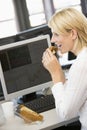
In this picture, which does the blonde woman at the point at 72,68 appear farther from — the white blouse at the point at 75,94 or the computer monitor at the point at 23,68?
the computer monitor at the point at 23,68

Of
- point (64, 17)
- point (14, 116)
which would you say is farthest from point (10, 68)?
point (64, 17)

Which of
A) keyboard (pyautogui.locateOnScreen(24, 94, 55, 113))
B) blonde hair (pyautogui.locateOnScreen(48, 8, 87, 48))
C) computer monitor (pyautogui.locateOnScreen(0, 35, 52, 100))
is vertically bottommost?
keyboard (pyautogui.locateOnScreen(24, 94, 55, 113))

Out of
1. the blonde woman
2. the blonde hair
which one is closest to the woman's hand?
the blonde woman

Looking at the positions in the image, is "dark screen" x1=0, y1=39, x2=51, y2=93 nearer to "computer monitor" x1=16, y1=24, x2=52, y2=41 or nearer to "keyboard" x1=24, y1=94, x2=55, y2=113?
"keyboard" x1=24, y1=94, x2=55, y2=113

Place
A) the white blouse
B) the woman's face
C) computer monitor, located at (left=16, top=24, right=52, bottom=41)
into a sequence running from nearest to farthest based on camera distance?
the white blouse < the woman's face < computer monitor, located at (left=16, top=24, right=52, bottom=41)

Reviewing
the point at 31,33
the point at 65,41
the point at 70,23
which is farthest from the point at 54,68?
the point at 31,33

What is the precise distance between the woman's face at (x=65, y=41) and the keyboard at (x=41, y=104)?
0.39m

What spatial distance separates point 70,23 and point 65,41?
125 mm

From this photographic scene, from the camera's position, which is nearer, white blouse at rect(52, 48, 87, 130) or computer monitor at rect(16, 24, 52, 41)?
white blouse at rect(52, 48, 87, 130)

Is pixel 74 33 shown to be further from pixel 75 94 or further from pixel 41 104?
pixel 41 104

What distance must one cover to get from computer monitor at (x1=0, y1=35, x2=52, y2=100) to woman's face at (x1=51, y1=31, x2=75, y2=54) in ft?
1.10

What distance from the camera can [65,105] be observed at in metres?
1.57

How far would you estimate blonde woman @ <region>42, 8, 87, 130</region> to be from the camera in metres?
1.54

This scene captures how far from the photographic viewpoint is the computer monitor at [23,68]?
6.37 ft
